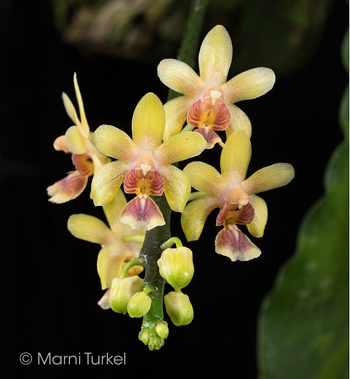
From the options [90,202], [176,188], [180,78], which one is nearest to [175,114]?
[180,78]

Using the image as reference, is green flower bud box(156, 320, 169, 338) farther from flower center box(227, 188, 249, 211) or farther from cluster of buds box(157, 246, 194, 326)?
flower center box(227, 188, 249, 211)

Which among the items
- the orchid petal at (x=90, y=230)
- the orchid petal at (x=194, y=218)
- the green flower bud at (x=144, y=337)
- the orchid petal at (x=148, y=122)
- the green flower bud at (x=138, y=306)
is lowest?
the green flower bud at (x=144, y=337)

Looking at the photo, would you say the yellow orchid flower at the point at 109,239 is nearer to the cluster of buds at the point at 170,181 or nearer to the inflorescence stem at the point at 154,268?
the cluster of buds at the point at 170,181

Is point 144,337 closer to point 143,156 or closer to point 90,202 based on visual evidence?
point 143,156

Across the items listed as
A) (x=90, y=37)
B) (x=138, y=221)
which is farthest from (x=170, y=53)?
(x=138, y=221)

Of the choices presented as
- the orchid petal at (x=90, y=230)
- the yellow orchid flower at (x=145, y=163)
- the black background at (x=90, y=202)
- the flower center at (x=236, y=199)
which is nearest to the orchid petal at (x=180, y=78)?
the yellow orchid flower at (x=145, y=163)

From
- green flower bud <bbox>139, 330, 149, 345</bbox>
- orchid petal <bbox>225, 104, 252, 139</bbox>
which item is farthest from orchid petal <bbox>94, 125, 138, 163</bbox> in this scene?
green flower bud <bbox>139, 330, 149, 345</bbox>

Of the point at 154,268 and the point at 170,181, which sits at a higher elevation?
the point at 170,181
